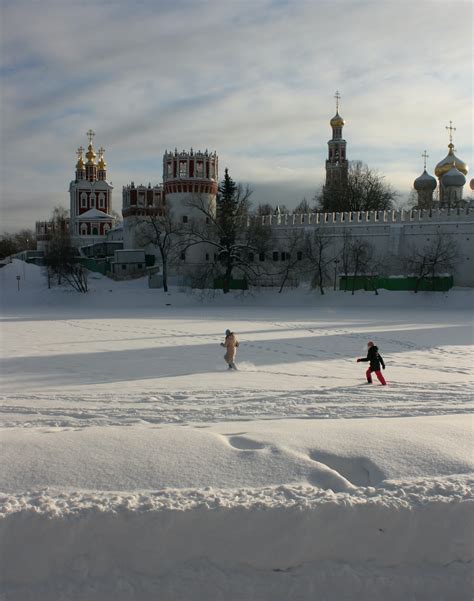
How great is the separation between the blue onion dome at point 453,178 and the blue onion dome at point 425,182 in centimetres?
383

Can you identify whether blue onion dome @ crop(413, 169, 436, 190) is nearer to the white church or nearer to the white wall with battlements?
the white church

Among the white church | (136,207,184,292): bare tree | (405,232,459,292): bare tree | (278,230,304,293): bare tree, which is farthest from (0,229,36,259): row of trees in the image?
(405,232,459,292): bare tree

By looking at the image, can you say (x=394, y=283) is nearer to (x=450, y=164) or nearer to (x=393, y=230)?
(x=393, y=230)

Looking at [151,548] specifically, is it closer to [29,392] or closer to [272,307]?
[29,392]

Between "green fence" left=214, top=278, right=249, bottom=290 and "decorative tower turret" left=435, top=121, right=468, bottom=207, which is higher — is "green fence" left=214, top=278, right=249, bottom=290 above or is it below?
below

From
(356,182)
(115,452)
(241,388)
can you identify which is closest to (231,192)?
(356,182)

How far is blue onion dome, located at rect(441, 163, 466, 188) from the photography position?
5319 centimetres

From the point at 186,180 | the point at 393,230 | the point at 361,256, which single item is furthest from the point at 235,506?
the point at 186,180

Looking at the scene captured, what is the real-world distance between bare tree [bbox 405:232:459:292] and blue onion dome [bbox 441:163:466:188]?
47.6ft

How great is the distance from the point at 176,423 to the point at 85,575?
3.78 metres

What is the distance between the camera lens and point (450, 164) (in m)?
55.1

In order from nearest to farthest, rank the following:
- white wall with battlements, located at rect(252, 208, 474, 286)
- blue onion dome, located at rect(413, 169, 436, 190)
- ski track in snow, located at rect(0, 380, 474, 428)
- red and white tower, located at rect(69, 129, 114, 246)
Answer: ski track in snow, located at rect(0, 380, 474, 428)
white wall with battlements, located at rect(252, 208, 474, 286)
blue onion dome, located at rect(413, 169, 436, 190)
red and white tower, located at rect(69, 129, 114, 246)

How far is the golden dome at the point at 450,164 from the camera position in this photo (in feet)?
181

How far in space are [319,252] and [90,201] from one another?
3805cm
